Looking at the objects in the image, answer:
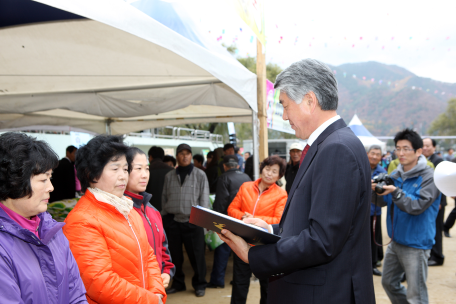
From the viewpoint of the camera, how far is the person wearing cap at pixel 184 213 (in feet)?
15.6

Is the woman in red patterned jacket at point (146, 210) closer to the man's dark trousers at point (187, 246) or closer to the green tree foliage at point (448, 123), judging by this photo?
the man's dark trousers at point (187, 246)

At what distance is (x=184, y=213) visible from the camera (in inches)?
185

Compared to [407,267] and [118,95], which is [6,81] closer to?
[118,95]

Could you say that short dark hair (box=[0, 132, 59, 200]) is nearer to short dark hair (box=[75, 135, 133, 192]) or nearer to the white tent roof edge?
short dark hair (box=[75, 135, 133, 192])

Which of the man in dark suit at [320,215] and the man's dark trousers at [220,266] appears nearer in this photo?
the man in dark suit at [320,215]

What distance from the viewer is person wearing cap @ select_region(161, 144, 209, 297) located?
4750mm

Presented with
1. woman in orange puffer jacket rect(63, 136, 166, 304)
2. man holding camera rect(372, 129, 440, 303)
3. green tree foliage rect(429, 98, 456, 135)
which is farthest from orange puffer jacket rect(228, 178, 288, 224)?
green tree foliage rect(429, 98, 456, 135)

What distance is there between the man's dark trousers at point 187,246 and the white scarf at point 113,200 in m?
2.82

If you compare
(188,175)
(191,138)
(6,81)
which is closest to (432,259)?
(188,175)

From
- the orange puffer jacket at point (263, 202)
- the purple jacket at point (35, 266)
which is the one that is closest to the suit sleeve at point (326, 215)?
the purple jacket at point (35, 266)

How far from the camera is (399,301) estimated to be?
124 inches

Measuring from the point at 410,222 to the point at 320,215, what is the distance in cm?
224

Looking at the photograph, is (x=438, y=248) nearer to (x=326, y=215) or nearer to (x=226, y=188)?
(x=226, y=188)

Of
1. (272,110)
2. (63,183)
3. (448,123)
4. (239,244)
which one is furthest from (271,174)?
(448,123)
